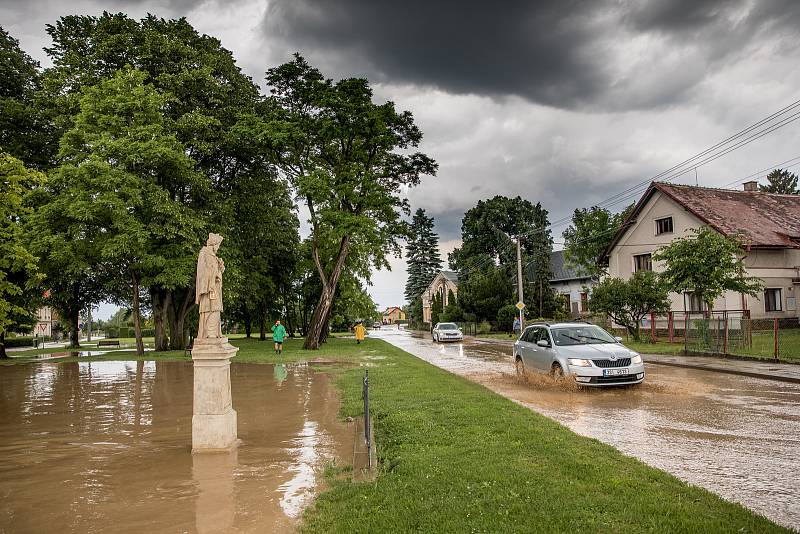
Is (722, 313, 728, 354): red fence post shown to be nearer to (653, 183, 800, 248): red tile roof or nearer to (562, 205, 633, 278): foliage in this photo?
(653, 183, 800, 248): red tile roof

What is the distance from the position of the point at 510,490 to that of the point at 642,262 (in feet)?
117

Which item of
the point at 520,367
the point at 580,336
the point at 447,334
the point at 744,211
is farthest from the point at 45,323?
the point at 580,336

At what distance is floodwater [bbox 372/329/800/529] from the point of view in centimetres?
565

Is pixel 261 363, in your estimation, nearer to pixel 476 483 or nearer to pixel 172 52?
pixel 172 52

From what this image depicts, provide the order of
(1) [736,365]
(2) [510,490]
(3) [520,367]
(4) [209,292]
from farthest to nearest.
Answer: (1) [736,365], (3) [520,367], (4) [209,292], (2) [510,490]

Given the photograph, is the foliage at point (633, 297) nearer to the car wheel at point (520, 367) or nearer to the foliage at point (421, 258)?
the car wheel at point (520, 367)

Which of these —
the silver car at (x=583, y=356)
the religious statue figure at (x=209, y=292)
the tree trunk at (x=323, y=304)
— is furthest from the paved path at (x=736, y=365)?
the tree trunk at (x=323, y=304)

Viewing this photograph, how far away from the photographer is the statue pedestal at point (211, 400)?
7.74 m

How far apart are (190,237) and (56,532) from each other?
76.4 feet

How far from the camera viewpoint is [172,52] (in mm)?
28797

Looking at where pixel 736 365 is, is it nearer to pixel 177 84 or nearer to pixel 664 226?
pixel 664 226

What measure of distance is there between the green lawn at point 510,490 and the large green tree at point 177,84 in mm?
22475

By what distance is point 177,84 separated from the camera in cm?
2748

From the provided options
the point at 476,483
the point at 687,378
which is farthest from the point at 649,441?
the point at 687,378
